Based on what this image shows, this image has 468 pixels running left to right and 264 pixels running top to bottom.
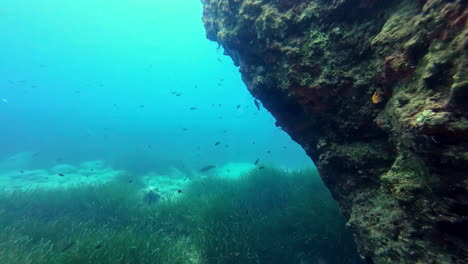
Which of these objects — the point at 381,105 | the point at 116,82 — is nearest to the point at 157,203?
the point at 381,105

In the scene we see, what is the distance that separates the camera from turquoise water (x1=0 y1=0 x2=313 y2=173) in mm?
34722

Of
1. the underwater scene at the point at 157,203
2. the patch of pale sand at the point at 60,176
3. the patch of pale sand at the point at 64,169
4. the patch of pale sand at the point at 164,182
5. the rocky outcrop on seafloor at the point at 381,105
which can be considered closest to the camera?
the rocky outcrop on seafloor at the point at 381,105

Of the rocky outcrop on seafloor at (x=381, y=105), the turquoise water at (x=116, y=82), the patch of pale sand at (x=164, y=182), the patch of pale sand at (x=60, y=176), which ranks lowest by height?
the patch of pale sand at (x=60, y=176)

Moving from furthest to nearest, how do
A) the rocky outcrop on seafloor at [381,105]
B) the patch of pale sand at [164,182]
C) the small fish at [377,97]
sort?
the patch of pale sand at [164,182], the small fish at [377,97], the rocky outcrop on seafloor at [381,105]

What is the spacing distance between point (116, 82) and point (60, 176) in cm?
14218

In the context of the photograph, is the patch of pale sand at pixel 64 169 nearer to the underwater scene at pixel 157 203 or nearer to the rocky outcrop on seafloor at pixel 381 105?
the underwater scene at pixel 157 203

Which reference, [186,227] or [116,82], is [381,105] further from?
[116,82]

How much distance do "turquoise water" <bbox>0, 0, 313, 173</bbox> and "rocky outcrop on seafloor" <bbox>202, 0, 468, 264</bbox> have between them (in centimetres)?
1287

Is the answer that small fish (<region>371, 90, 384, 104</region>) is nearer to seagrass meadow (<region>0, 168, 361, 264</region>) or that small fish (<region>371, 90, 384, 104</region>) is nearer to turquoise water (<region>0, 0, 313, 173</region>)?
seagrass meadow (<region>0, 168, 361, 264</region>)

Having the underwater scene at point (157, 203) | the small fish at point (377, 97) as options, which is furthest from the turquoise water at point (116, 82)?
the small fish at point (377, 97)

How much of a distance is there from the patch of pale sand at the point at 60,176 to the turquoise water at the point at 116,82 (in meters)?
2.13

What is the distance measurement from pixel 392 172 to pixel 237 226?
17.7 ft

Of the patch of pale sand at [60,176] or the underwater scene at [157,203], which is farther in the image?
the patch of pale sand at [60,176]

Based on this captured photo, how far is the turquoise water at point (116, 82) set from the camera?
114ft
